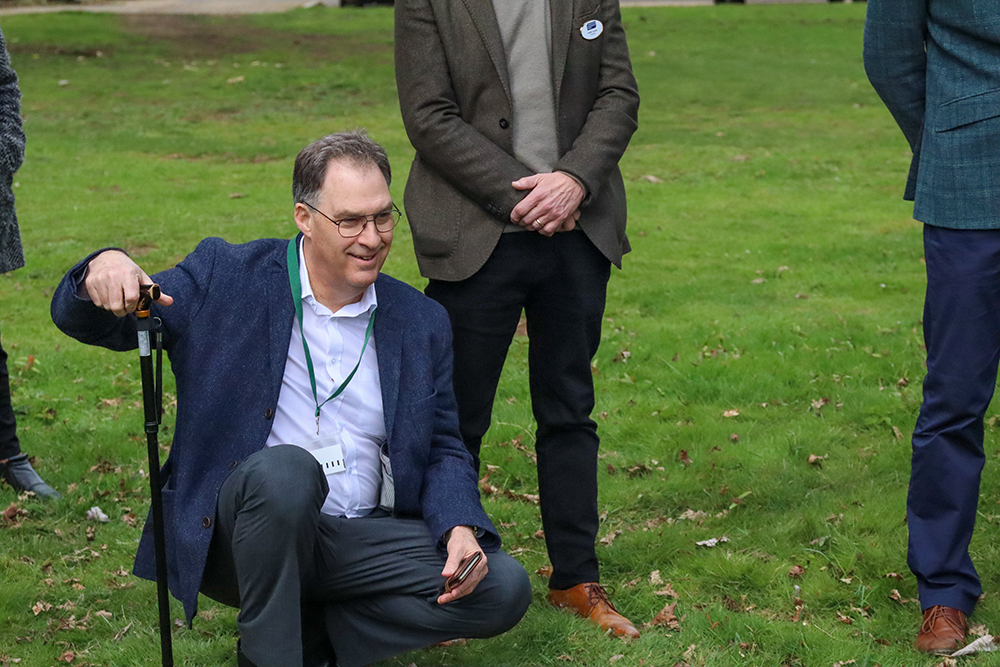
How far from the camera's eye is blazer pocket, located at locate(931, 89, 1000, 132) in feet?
12.0

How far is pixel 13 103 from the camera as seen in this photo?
16.9ft

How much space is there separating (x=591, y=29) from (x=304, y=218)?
4.08 ft

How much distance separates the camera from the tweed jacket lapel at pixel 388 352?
11.3 ft

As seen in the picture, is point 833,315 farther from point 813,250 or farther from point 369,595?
point 369,595

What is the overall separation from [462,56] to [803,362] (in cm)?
384

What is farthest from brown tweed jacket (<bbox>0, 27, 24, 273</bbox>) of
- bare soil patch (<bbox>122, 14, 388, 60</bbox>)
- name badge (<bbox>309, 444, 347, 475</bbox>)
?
bare soil patch (<bbox>122, 14, 388, 60</bbox>)

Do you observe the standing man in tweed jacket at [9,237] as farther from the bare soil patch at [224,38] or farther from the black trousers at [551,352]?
the bare soil patch at [224,38]

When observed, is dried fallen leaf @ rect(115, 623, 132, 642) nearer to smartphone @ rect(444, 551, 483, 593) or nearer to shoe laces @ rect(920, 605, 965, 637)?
smartphone @ rect(444, 551, 483, 593)

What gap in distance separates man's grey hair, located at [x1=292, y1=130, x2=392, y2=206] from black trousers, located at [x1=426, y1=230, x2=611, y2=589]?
0.71 m

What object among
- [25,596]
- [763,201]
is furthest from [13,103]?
[763,201]

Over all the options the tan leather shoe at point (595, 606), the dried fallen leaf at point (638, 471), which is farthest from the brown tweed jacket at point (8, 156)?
the dried fallen leaf at point (638, 471)

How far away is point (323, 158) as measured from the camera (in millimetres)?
3361

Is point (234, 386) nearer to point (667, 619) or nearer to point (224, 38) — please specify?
point (667, 619)

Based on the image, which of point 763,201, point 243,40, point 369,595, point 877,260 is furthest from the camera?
point 243,40
